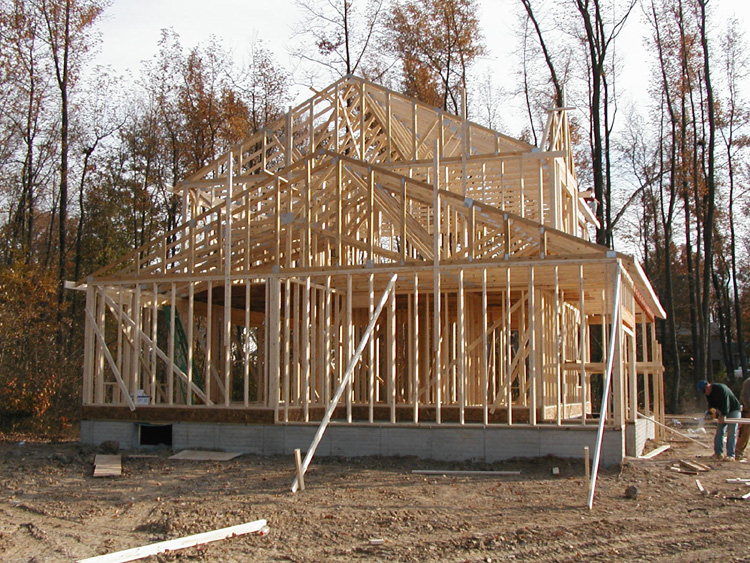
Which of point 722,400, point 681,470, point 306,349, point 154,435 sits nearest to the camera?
point 681,470

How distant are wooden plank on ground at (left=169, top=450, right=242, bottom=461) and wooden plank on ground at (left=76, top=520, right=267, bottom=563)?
4.60 m

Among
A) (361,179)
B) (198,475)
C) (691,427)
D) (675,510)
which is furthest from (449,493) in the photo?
(691,427)

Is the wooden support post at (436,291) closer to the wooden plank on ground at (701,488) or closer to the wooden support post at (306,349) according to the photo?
the wooden support post at (306,349)

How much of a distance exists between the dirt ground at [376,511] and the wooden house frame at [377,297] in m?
1.21

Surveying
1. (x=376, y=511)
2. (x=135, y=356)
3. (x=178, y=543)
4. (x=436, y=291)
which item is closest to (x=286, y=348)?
(x=436, y=291)

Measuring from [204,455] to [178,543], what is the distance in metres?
5.66

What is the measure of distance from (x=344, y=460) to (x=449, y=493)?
282cm

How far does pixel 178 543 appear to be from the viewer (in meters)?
7.02

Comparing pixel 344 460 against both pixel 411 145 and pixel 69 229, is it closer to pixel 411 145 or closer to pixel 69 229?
pixel 411 145

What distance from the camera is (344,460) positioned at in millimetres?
12023

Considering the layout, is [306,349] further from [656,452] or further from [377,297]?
[656,452]

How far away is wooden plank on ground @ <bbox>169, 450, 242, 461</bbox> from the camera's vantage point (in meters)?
12.3

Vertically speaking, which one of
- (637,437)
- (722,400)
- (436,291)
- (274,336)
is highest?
(436,291)

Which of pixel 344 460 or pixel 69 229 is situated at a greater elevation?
pixel 69 229
